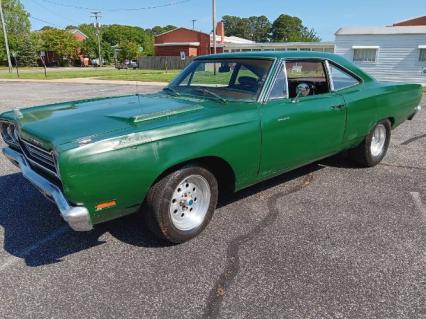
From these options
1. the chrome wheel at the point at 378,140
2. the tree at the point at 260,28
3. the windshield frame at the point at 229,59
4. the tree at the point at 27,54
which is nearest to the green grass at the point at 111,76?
the chrome wheel at the point at 378,140

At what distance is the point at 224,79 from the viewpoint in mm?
4129

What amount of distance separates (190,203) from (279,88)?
1.46 meters

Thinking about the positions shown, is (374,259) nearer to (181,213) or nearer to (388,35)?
(181,213)

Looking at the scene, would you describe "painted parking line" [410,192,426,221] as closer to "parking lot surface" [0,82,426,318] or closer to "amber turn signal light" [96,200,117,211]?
"parking lot surface" [0,82,426,318]

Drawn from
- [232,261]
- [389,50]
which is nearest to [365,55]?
[389,50]

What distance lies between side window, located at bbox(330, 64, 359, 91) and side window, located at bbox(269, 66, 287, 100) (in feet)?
3.08

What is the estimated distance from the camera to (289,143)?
3.84m

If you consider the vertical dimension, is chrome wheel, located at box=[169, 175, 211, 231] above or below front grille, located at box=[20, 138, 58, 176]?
below

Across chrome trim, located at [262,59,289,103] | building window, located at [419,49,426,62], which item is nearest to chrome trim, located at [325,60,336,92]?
chrome trim, located at [262,59,289,103]

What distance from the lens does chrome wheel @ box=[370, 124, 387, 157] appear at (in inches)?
210

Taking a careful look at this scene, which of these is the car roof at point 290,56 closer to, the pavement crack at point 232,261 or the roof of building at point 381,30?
the pavement crack at point 232,261

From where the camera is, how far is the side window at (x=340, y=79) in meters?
4.58

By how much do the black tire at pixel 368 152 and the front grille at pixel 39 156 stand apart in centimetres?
380

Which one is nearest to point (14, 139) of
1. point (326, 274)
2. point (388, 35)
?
point (326, 274)
